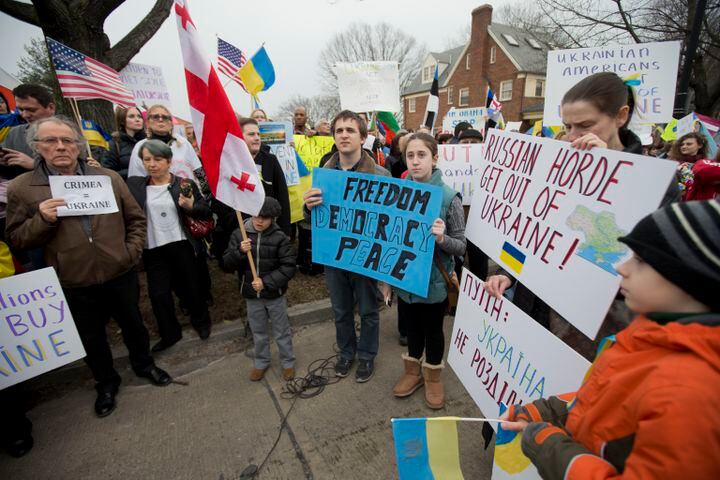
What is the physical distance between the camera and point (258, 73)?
5.60m

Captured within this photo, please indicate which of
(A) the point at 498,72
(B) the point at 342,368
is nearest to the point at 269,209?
(B) the point at 342,368

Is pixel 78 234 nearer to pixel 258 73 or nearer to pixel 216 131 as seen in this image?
pixel 216 131

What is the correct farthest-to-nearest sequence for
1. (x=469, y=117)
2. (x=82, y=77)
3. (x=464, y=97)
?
1. (x=464, y=97)
2. (x=469, y=117)
3. (x=82, y=77)

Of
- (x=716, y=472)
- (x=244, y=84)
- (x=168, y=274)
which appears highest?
(x=244, y=84)

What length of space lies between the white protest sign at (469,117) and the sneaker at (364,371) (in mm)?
6806

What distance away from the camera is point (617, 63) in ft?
11.7

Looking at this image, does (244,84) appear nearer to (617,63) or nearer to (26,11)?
(26,11)

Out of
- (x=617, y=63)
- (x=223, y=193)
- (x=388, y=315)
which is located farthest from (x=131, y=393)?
(x=617, y=63)

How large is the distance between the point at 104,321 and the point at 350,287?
214 cm

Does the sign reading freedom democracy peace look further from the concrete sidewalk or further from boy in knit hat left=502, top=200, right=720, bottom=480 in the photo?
boy in knit hat left=502, top=200, right=720, bottom=480

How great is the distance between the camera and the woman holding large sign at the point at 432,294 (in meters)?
2.45

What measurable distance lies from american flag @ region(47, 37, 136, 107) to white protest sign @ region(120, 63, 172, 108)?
254 centimetres

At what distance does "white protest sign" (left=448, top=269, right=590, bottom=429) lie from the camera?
1.51 meters

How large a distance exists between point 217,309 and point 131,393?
127 cm
